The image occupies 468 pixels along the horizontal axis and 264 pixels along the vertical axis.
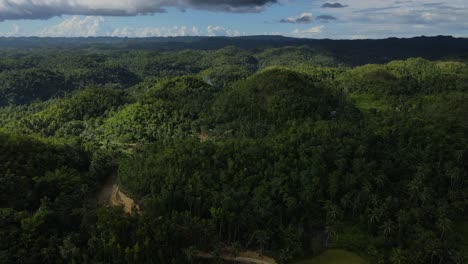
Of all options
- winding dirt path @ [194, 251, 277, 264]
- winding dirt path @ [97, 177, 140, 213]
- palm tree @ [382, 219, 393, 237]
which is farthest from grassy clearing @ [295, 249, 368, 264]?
winding dirt path @ [97, 177, 140, 213]

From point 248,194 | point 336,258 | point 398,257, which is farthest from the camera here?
point 248,194

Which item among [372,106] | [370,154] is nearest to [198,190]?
[370,154]

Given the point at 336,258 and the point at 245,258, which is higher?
the point at 245,258

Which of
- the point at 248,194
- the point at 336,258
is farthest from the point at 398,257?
the point at 248,194

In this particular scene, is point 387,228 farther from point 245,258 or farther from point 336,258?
point 245,258

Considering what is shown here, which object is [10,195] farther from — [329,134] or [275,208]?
[329,134]

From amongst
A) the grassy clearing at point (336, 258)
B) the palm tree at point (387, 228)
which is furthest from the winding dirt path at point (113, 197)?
the palm tree at point (387, 228)

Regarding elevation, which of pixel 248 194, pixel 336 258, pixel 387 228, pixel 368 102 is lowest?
pixel 336 258

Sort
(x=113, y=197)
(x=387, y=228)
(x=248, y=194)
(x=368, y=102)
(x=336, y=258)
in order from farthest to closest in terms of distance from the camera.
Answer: (x=368, y=102), (x=113, y=197), (x=248, y=194), (x=387, y=228), (x=336, y=258)

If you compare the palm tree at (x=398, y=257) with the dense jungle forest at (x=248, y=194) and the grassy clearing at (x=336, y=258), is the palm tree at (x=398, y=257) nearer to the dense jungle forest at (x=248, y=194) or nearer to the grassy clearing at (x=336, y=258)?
the dense jungle forest at (x=248, y=194)
